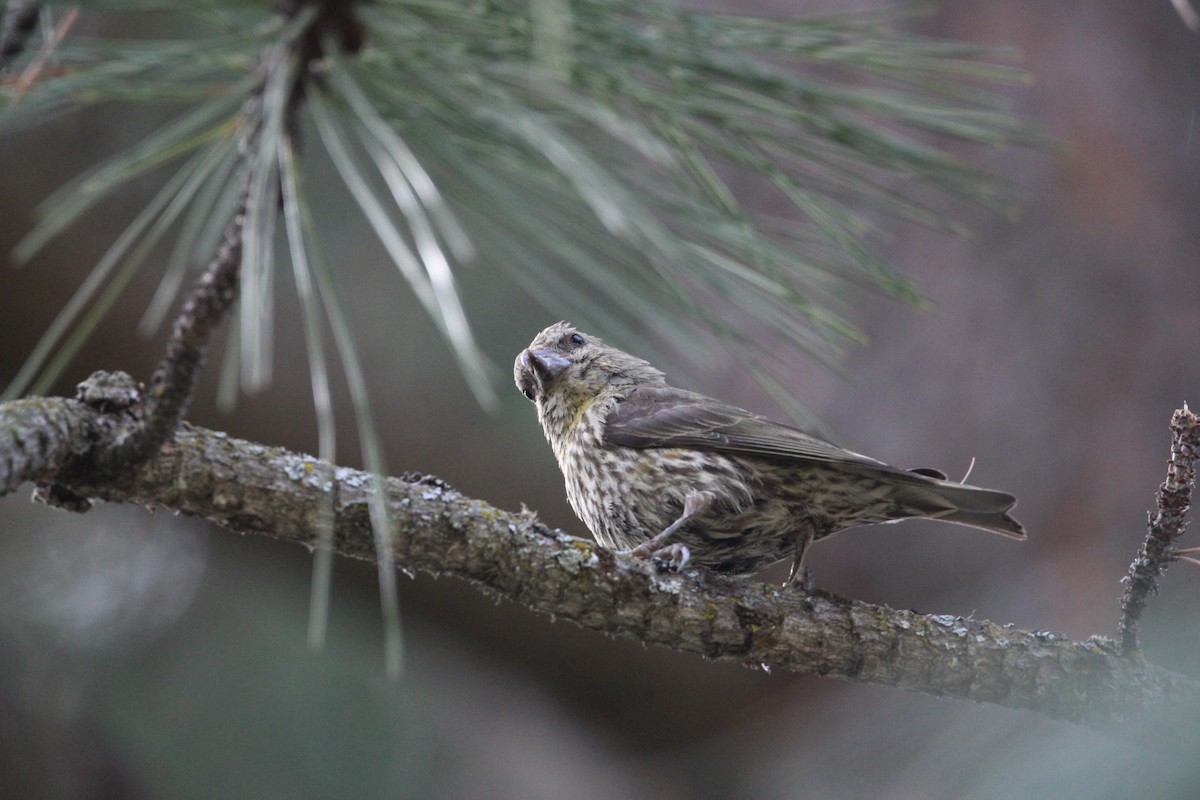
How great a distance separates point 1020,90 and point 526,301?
2.56 metres

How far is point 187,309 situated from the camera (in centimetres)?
152

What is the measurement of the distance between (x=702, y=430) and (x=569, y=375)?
2.20 feet

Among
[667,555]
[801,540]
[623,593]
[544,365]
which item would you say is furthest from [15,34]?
[801,540]

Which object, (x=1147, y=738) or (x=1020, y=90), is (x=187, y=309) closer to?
(x=1147, y=738)

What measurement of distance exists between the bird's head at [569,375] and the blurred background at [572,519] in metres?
1.00

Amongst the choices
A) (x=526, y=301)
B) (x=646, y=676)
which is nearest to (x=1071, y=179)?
(x=526, y=301)

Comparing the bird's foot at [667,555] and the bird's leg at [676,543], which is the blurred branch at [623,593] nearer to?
the bird's foot at [667,555]

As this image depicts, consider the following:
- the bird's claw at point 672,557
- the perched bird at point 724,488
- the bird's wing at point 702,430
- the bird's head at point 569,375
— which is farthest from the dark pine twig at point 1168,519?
the bird's head at point 569,375

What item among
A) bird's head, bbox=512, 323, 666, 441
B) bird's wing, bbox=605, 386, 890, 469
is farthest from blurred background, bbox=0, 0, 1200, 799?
bird's wing, bbox=605, 386, 890, 469

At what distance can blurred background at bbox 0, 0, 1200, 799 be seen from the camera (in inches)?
154

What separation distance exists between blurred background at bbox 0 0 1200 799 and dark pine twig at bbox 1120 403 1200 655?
146 centimetres

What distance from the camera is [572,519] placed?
5238mm

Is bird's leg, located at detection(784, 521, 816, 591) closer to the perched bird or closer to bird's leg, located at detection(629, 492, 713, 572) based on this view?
the perched bird

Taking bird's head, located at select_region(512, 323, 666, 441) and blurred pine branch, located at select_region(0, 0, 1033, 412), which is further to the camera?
bird's head, located at select_region(512, 323, 666, 441)
